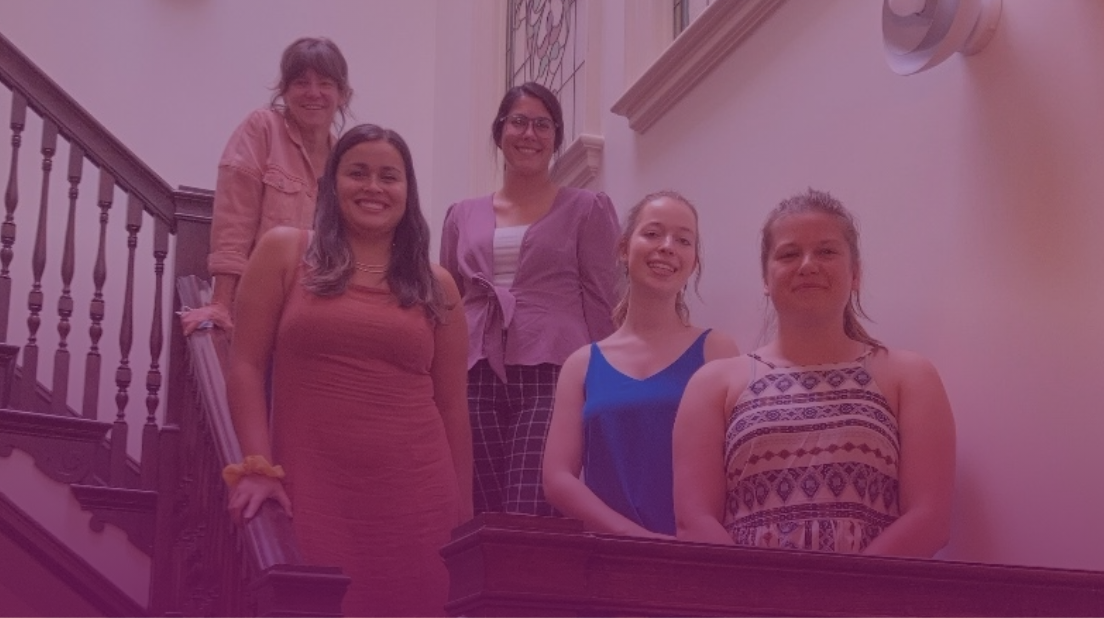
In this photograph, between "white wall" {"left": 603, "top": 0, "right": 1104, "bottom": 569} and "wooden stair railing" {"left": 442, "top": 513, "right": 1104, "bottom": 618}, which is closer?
"wooden stair railing" {"left": 442, "top": 513, "right": 1104, "bottom": 618}

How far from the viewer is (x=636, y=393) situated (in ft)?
8.19

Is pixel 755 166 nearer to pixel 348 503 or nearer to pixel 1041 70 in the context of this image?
pixel 1041 70

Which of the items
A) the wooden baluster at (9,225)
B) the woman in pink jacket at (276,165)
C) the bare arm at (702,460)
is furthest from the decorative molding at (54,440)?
the bare arm at (702,460)

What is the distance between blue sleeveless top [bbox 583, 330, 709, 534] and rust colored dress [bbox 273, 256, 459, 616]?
0.30 meters

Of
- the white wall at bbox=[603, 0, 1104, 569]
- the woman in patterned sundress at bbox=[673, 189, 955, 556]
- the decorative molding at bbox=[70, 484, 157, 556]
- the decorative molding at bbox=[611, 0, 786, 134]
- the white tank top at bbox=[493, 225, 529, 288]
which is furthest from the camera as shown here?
the decorative molding at bbox=[70, 484, 157, 556]

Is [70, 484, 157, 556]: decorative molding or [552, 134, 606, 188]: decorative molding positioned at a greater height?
[552, 134, 606, 188]: decorative molding

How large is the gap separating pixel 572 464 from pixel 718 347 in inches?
14.5

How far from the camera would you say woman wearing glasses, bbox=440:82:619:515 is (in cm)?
291

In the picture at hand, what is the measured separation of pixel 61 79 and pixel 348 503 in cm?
392

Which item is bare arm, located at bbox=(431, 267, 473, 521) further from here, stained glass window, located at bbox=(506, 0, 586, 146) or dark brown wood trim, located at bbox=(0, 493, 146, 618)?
stained glass window, located at bbox=(506, 0, 586, 146)

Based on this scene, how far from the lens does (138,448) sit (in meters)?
5.17

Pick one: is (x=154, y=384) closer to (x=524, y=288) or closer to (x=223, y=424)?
(x=524, y=288)

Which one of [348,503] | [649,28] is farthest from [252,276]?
[649,28]

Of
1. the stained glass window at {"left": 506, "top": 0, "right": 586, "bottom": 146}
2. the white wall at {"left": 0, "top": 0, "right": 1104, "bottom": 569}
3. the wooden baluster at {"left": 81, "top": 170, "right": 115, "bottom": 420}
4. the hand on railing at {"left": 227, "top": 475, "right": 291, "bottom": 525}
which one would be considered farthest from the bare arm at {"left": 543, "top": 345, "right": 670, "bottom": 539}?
the stained glass window at {"left": 506, "top": 0, "right": 586, "bottom": 146}
